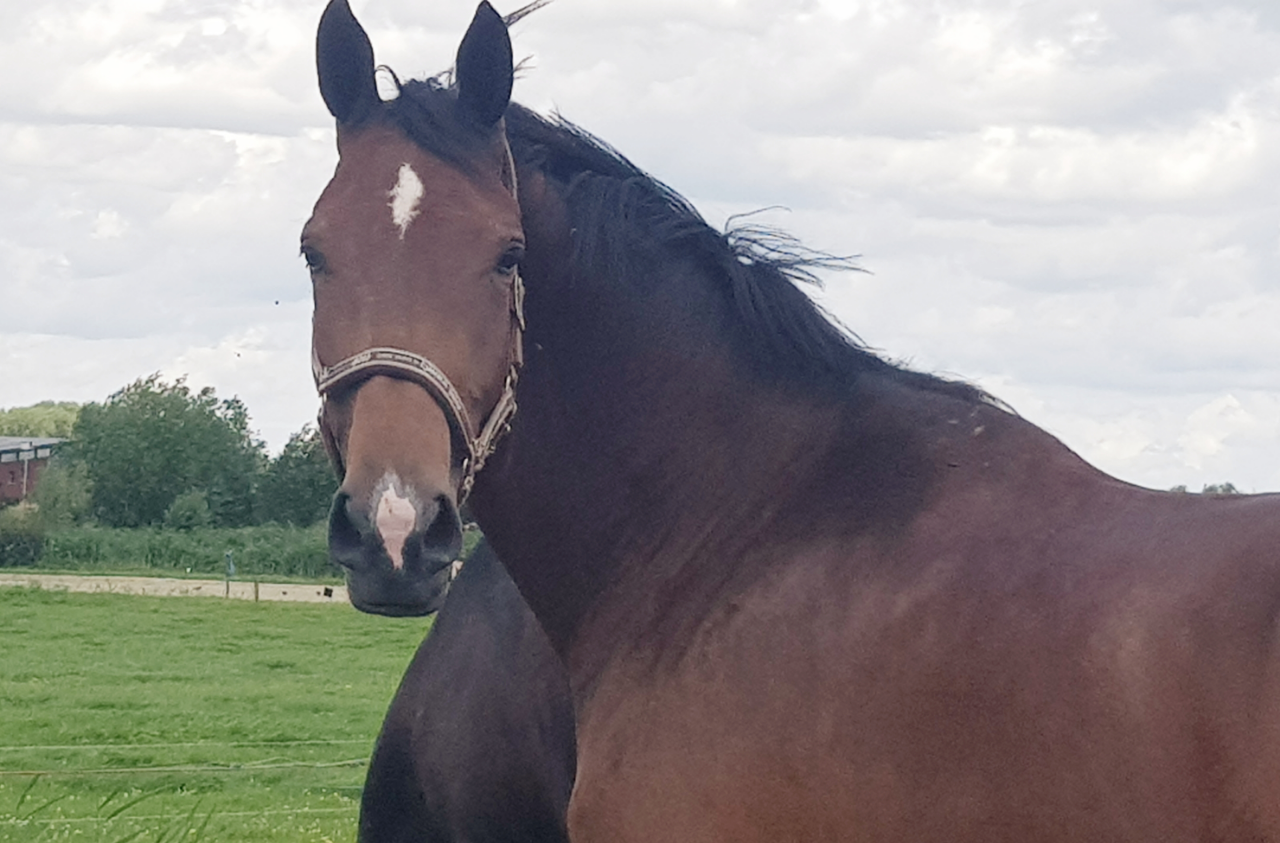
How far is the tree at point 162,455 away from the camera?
173ft

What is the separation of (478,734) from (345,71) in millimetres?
2067

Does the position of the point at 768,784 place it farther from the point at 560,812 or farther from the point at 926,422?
the point at 560,812

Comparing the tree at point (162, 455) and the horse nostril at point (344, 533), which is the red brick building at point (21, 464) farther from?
the horse nostril at point (344, 533)

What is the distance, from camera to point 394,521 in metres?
2.90

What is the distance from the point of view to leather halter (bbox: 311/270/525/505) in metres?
3.09

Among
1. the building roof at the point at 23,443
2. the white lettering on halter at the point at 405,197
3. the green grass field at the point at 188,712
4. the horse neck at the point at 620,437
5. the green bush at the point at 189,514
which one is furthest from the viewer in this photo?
the building roof at the point at 23,443

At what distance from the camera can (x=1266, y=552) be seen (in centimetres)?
278

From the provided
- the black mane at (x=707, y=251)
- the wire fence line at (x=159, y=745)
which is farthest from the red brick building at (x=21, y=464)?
the black mane at (x=707, y=251)

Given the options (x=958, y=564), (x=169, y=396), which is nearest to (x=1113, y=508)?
(x=958, y=564)

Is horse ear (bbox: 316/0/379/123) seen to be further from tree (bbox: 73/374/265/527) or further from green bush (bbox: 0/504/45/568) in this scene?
tree (bbox: 73/374/265/527)

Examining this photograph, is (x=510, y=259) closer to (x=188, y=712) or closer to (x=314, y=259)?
(x=314, y=259)

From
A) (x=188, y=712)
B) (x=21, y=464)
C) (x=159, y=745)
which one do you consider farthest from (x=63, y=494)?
(x=159, y=745)

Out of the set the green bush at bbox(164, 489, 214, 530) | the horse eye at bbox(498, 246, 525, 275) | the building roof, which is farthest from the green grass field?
the building roof

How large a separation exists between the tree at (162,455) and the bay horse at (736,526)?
1927 inches
